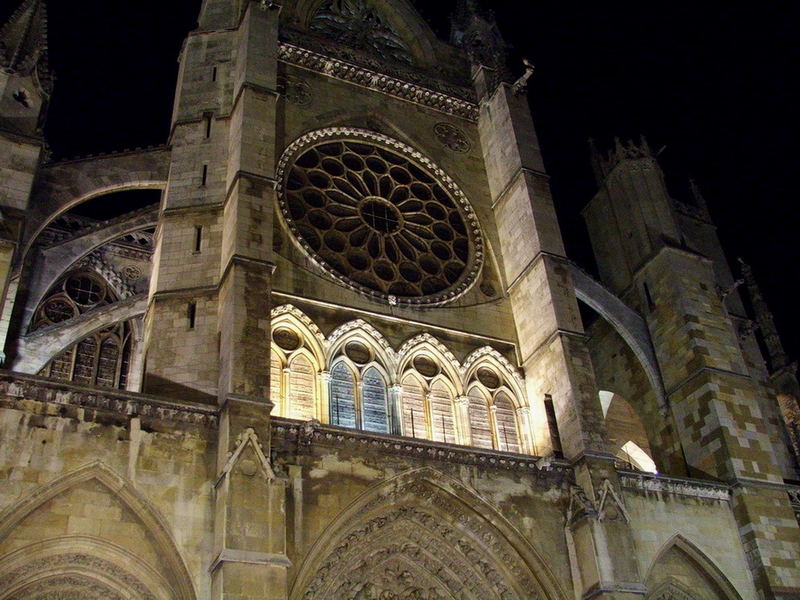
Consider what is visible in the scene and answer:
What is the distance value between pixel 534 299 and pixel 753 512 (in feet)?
16.2

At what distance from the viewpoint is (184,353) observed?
12.7m

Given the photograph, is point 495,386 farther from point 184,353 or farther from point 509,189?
point 184,353

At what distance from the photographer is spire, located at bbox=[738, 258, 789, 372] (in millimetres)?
21734

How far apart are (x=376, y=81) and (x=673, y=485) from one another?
9644 millimetres

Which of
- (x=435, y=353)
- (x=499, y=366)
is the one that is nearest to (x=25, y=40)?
(x=435, y=353)

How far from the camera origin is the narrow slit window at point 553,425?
14156mm

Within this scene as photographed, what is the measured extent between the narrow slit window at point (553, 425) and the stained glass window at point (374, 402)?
8.82 feet

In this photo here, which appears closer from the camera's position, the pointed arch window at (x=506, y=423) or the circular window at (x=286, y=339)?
the circular window at (x=286, y=339)

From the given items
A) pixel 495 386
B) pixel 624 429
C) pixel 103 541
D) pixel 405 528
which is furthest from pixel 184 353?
pixel 624 429

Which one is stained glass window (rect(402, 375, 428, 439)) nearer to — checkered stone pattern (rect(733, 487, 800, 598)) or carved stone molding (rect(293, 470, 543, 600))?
carved stone molding (rect(293, 470, 543, 600))

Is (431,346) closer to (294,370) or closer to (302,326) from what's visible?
(302,326)

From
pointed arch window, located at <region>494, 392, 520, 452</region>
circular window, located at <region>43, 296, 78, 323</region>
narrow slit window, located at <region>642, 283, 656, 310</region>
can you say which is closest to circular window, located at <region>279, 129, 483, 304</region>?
pointed arch window, located at <region>494, 392, 520, 452</region>

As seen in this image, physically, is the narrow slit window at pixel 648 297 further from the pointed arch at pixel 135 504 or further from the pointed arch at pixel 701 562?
the pointed arch at pixel 135 504

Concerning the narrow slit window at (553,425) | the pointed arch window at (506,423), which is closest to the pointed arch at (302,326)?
the pointed arch window at (506,423)
